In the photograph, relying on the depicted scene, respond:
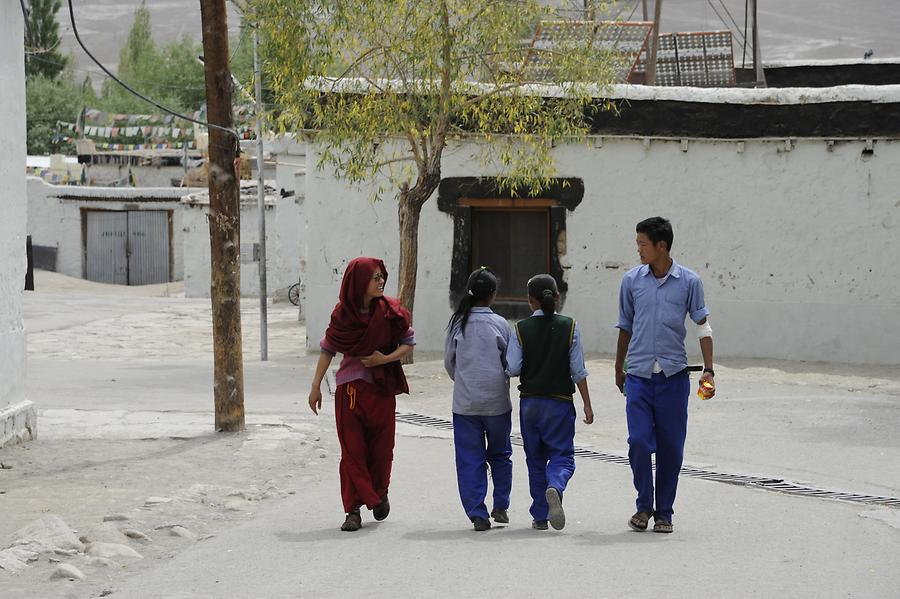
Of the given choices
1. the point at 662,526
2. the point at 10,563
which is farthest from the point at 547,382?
the point at 10,563

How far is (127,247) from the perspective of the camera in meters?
41.0

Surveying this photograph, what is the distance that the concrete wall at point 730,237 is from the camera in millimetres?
17250

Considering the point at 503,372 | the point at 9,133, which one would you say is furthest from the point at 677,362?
the point at 9,133

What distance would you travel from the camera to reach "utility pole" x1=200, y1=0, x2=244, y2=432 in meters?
10.5

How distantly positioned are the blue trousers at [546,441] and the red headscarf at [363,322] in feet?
2.79

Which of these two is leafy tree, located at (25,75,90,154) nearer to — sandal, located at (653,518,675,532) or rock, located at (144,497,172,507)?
rock, located at (144,497,172,507)

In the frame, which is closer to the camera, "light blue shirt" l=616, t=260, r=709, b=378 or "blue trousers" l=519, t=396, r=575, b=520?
"light blue shirt" l=616, t=260, r=709, b=378

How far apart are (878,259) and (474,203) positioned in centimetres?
555

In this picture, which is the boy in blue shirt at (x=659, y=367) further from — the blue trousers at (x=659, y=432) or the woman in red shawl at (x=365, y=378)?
the woman in red shawl at (x=365, y=378)

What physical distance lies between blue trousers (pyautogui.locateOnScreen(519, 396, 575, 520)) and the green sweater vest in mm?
67

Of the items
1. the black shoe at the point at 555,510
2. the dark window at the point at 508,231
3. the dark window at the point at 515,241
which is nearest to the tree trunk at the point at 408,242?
the dark window at the point at 508,231

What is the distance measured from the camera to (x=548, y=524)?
7148 millimetres

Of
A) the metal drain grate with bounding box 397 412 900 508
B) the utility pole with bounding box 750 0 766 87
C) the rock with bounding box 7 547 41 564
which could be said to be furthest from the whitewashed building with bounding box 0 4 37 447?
the utility pole with bounding box 750 0 766 87

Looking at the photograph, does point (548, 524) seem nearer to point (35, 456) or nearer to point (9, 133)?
point (35, 456)
